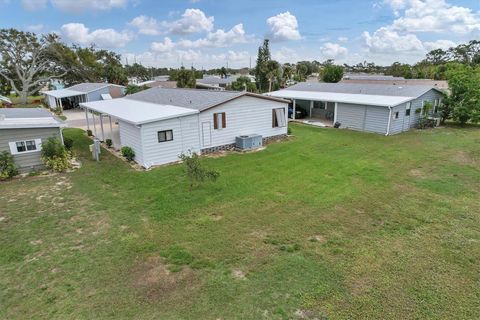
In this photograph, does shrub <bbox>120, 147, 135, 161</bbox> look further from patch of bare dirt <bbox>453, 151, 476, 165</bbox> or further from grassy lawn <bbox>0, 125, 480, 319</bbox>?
patch of bare dirt <bbox>453, 151, 476, 165</bbox>

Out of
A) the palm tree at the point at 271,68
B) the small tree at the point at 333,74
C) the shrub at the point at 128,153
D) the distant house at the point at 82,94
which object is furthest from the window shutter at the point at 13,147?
the small tree at the point at 333,74

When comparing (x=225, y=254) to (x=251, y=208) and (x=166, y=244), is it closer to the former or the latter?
(x=166, y=244)

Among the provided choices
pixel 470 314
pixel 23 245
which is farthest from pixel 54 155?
pixel 470 314

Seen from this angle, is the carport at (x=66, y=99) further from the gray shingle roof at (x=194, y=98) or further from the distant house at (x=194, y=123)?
the distant house at (x=194, y=123)

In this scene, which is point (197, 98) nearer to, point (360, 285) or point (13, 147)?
point (13, 147)

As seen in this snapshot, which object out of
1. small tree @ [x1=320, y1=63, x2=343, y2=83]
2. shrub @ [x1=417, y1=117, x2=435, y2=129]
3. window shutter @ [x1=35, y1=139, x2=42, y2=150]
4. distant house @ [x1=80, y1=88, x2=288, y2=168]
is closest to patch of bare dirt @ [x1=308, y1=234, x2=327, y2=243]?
distant house @ [x1=80, y1=88, x2=288, y2=168]

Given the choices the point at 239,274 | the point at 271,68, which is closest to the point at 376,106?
the point at 239,274
